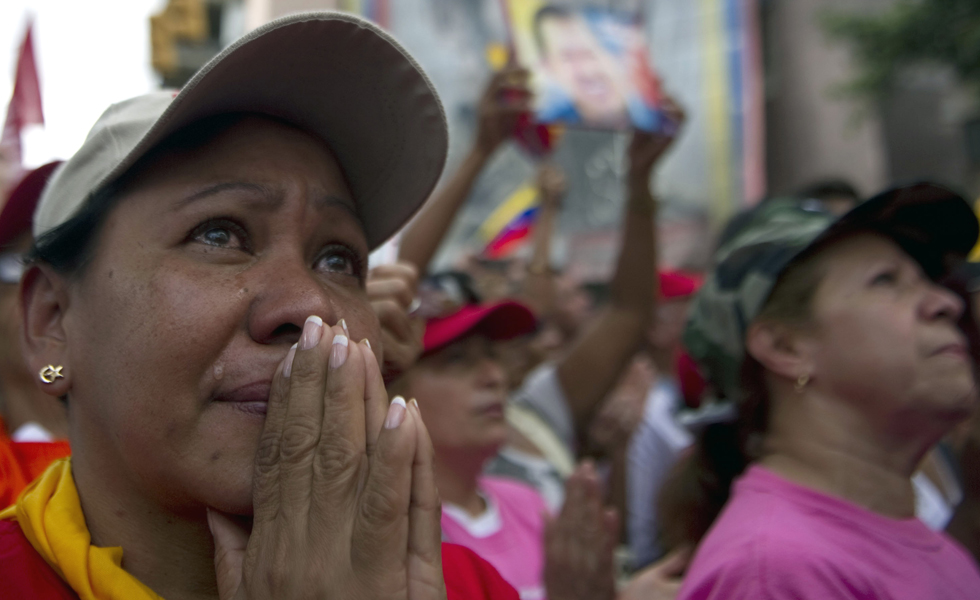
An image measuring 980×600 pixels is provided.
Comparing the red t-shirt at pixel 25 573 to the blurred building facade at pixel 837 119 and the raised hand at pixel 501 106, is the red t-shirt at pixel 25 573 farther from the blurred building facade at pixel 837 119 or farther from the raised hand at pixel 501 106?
the blurred building facade at pixel 837 119

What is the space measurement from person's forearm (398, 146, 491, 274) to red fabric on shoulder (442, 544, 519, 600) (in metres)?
1.42

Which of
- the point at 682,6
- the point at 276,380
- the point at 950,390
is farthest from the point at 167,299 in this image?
the point at 682,6

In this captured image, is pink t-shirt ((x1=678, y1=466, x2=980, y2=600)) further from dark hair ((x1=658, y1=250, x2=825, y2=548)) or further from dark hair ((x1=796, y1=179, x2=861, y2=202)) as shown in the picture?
dark hair ((x1=796, y1=179, x2=861, y2=202))

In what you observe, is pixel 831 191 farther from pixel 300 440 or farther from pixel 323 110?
pixel 300 440

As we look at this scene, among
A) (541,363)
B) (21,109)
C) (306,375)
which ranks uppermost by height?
(21,109)

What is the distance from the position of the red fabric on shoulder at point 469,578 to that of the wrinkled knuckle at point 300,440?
17.8 inches

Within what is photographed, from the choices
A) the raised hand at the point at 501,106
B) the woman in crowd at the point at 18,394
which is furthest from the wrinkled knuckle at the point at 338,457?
the raised hand at the point at 501,106

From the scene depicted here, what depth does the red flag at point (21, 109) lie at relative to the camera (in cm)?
238

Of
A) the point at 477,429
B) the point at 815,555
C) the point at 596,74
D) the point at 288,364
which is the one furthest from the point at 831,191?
the point at 288,364

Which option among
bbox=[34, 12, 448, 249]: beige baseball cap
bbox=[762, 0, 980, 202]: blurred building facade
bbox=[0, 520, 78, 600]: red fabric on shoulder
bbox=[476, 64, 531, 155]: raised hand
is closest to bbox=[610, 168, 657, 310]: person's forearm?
bbox=[476, 64, 531, 155]: raised hand

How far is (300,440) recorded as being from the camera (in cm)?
98

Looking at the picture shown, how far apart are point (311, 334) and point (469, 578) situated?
603 mm

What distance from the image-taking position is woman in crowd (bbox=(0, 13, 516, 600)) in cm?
97

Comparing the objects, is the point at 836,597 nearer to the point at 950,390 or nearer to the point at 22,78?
the point at 950,390
